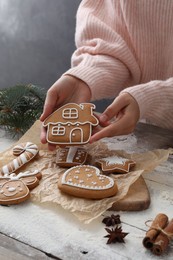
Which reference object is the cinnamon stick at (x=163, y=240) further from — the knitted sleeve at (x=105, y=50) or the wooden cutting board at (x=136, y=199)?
the knitted sleeve at (x=105, y=50)

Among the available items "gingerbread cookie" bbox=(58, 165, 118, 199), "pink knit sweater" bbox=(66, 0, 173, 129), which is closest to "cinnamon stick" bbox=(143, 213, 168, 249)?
"gingerbread cookie" bbox=(58, 165, 118, 199)

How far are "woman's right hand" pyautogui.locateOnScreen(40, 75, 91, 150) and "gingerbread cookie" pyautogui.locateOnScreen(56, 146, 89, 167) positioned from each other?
118mm

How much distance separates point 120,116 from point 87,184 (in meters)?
0.25

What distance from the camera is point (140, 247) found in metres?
0.74

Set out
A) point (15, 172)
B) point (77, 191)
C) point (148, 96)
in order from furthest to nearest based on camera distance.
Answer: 1. point (148, 96)
2. point (15, 172)
3. point (77, 191)

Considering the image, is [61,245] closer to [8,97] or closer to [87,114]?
[87,114]

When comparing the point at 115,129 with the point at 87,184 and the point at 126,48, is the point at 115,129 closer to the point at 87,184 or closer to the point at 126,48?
the point at 87,184

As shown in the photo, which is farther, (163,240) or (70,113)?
(70,113)

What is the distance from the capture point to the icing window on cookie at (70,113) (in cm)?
103

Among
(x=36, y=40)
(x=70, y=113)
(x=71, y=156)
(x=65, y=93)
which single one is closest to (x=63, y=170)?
(x=71, y=156)

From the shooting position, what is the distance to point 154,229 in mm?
749

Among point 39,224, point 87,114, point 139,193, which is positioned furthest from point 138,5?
point 39,224

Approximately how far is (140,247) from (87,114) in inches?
15.2

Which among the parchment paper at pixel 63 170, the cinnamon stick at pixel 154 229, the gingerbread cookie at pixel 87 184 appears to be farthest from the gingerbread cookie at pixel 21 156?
the cinnamon stick at pixel 154 229
